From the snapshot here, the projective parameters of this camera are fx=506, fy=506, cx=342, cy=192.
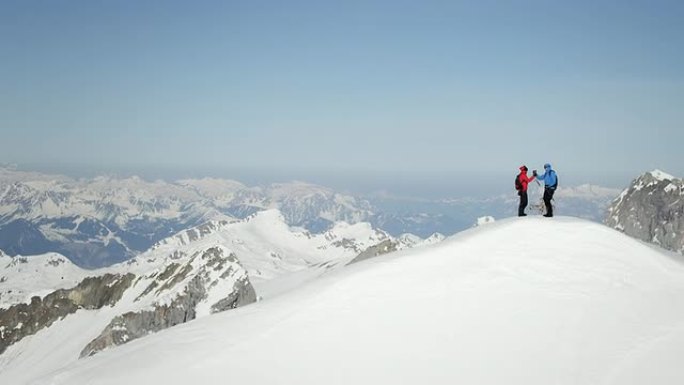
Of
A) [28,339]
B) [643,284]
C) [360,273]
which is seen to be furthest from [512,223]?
[28,339]

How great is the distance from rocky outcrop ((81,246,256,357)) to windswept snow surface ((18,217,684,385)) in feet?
330

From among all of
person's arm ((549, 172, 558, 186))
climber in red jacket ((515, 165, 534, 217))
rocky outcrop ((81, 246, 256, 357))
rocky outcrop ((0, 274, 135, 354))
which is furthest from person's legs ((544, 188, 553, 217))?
rocky outcrop ((0, 274, 135, 354))

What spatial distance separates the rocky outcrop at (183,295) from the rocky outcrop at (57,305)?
1431 centimetres

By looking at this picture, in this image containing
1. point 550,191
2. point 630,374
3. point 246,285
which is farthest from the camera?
point 246,285

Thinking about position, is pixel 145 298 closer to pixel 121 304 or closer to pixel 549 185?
pixel 121 304

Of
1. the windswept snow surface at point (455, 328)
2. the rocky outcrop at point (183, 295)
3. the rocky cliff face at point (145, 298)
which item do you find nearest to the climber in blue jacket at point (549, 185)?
the windswept snow surface at point (455, 328)

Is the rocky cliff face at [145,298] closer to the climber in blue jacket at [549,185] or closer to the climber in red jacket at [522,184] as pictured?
the climber in red jacket at [522,184]

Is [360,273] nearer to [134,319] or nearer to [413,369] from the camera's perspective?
[413,369]

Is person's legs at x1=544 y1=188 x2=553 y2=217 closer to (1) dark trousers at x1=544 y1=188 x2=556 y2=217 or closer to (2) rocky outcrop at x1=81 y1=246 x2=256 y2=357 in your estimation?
(1) dark trousers at x1=544 y1=188 x2=556 y2=217

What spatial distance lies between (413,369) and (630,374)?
15.4 ft

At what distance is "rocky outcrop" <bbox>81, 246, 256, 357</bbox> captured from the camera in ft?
353

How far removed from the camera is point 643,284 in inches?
607

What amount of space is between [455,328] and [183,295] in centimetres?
11586

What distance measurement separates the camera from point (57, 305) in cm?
14962
